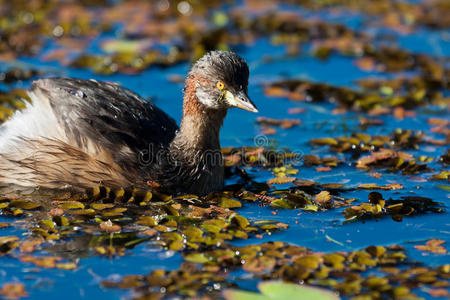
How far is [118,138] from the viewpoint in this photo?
246 inches

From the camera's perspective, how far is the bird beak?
6219mm

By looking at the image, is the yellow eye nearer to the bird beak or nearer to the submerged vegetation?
the bird beak

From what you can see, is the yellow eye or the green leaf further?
the yellow eye

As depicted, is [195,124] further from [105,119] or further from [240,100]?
[105,119]

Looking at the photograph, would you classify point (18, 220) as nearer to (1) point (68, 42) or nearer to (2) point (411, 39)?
(1) point (68, 42)

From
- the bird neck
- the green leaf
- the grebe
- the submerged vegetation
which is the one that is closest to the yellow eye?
the grebe

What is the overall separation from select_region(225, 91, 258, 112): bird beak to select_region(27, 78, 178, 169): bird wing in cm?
76

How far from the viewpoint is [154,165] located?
6.32 m

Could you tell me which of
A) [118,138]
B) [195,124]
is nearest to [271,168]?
[195,124]

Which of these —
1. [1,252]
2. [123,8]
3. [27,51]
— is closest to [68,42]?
[27,51]

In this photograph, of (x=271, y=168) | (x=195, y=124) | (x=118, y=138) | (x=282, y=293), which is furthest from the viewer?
(x=271, y=168)

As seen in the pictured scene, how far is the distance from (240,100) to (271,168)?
1190 millimetres

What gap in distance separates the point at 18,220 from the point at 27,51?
494 cm

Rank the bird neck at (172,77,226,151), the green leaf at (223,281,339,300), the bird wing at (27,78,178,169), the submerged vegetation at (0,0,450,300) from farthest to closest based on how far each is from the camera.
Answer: the bird neck at (172,77,226,151)
the bird wing at (27,78,178,169)
the submerged vegetation at (0,0,450,300)
the green leaf at (223,281,339,300)
